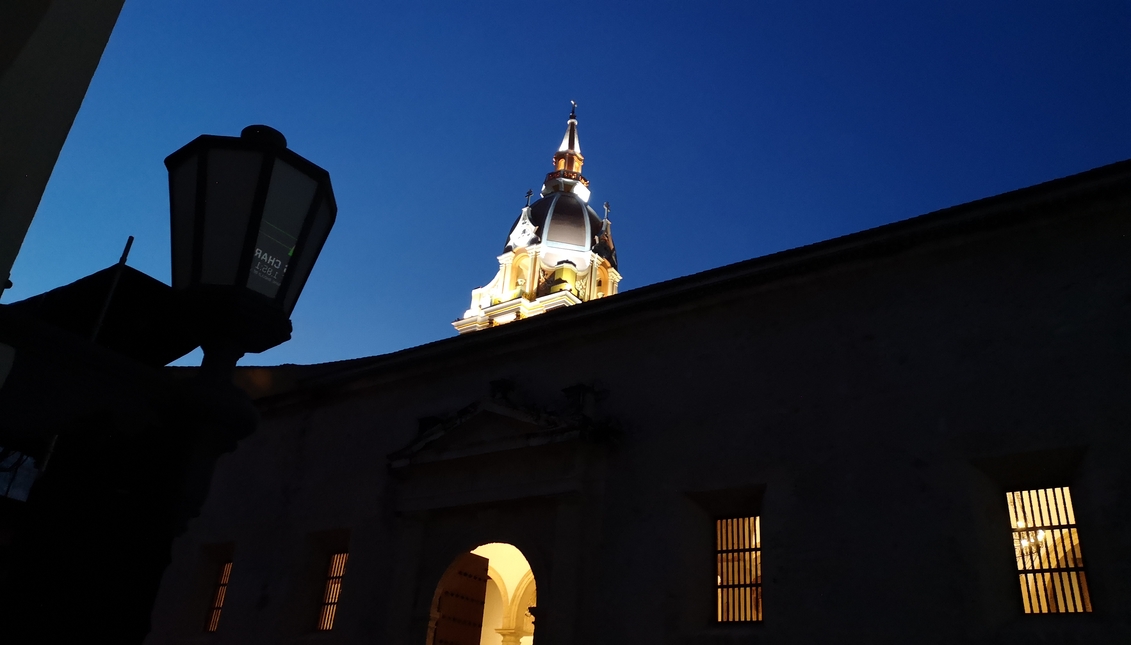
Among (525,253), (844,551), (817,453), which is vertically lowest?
(844,551)

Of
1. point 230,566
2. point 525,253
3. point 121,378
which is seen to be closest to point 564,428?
point 230,566

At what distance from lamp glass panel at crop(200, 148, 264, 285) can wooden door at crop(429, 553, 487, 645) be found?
9989 mm

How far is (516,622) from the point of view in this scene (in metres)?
16.4

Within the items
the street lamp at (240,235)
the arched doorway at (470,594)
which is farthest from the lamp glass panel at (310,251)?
the arched doorway at (470,594)

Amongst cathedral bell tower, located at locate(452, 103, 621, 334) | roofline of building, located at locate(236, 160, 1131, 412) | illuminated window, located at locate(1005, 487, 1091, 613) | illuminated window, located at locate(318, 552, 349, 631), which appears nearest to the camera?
illuminated window, located at locate(1005, 487, 1091, 613)

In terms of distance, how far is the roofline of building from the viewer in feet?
30.2

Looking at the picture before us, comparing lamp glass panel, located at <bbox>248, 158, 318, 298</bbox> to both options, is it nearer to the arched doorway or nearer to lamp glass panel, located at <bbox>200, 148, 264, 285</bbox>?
lamp glass panel, located at <bbox>200, 148, 264, 285</bbox>

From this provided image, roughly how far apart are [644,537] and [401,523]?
A: 4160mm

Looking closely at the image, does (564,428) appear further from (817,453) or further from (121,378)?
(121,378)

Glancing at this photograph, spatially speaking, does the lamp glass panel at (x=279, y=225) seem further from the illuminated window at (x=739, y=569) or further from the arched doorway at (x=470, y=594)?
the arched doorway at (x=470, y=594)

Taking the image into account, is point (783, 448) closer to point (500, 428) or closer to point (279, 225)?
point (500, 428)

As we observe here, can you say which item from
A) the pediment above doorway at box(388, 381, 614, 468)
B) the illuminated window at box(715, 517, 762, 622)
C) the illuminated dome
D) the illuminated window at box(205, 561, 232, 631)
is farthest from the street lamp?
the illuminated dome

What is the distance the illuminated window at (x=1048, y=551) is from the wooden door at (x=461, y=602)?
729 centimetres

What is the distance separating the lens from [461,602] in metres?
12.5
